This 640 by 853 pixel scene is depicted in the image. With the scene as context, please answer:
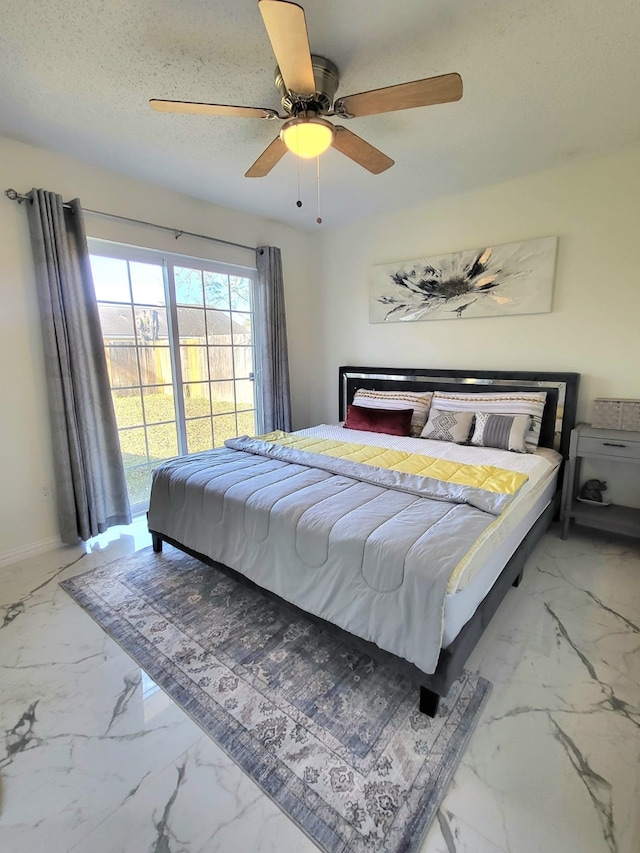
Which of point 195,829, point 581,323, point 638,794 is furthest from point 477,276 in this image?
point 195,829

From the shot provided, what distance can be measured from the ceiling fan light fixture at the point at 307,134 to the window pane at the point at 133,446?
2347mm

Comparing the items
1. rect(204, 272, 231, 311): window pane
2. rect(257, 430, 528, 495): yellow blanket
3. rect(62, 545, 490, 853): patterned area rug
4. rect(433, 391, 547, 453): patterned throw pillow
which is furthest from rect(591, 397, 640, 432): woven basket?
rect(204, 272, 231, 311): window pane

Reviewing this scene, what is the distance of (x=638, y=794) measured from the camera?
3.89ft

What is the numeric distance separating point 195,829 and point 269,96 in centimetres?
292

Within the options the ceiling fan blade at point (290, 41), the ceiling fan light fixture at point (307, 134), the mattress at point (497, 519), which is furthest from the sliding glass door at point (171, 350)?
the ceiling fan blade at point (290, 41)

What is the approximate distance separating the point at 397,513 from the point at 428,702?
690mm

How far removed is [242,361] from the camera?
12.8ft

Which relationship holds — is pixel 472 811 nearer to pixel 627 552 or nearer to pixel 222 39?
pixel 627 552

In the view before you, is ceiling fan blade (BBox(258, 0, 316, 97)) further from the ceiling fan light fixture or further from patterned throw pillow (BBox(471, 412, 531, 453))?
patterned throw pillow (BBox(471, 412, 531, 453))

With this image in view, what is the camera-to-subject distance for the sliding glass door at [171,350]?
9.79 ft

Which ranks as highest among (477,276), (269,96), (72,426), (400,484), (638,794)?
(269,96)

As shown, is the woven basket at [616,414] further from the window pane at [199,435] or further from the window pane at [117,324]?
the window pane at [117,324]

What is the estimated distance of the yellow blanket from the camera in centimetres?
205

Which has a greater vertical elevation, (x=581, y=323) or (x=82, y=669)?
(x=581, y=323)
